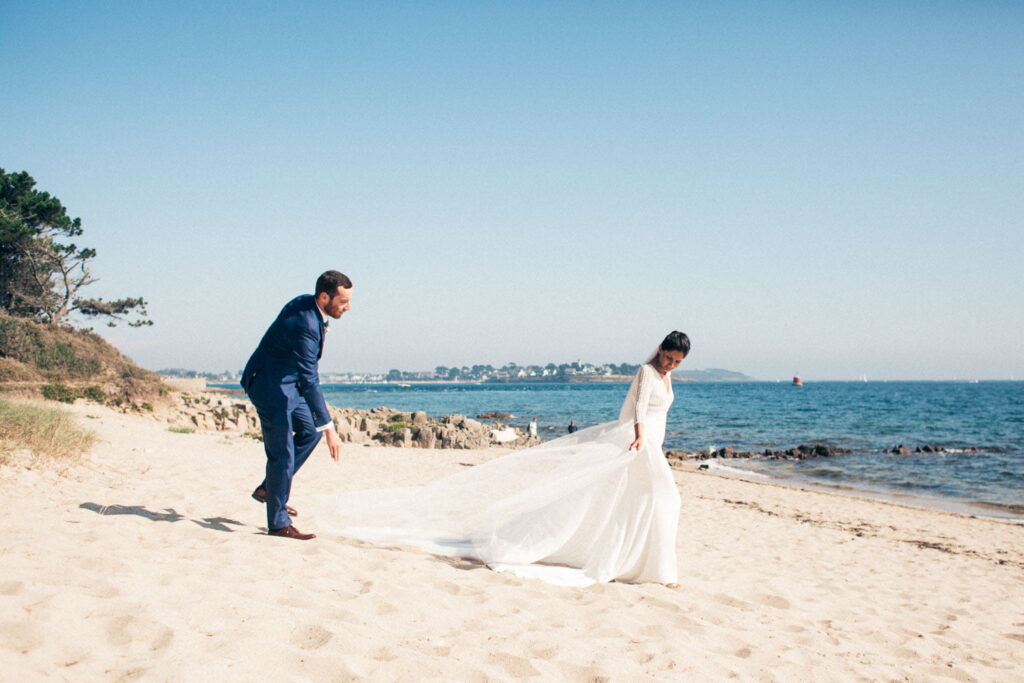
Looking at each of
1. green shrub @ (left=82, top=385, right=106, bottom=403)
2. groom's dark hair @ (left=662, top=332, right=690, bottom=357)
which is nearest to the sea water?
groom's dark hair @ (left=662, top=332, right=690, bottom=357)

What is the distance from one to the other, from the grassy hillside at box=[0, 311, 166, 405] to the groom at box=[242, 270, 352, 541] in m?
16.2

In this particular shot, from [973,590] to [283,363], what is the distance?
7866mm

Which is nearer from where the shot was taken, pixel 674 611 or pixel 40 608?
pixel 40 608

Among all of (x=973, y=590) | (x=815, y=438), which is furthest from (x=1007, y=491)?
(x=815, y=438)

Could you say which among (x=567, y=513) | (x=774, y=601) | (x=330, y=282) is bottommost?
A: (x=774, y=601)

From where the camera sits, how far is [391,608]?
13.6 feet

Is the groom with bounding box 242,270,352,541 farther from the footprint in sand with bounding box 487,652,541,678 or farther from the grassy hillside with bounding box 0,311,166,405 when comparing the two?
the grassy hillside with bounding box 0,311,166,405

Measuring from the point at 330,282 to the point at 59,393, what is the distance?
1749 centimetres

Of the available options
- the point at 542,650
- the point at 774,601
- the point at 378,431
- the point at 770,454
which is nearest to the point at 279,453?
the point at 542,650

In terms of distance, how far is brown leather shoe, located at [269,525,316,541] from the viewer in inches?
223

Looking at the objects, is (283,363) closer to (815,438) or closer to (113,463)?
(113,463)

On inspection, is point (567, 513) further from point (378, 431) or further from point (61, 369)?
point (61, 369)

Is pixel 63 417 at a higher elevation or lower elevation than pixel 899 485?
higher

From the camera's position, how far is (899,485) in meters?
18.1
